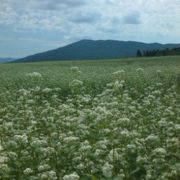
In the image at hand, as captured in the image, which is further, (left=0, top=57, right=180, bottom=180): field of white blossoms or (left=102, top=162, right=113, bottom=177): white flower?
(left=0, top=57, right=180, bottom=180): field of white blossoms

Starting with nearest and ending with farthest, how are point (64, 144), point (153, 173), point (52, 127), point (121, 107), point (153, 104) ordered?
1. point (153, 173)
2. point (64, 144)
3. point (52, 127)
4. point (121, 107)
5. point (153, 104)

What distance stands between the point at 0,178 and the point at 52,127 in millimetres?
2343

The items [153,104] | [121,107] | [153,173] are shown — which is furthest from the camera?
[153,104]

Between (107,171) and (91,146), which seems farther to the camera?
(91,146)

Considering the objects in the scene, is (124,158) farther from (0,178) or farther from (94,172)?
(0,178)

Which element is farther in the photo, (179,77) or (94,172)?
(179,77)

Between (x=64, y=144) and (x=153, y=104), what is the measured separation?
3.71 meters

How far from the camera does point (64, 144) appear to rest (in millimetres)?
6184

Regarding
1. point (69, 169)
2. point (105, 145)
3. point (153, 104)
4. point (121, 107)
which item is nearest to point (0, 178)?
point (69, 169)

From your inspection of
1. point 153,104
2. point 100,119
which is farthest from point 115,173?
point 153,104

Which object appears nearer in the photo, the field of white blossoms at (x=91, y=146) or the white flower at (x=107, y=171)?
the white flower at (x=107, y=171)

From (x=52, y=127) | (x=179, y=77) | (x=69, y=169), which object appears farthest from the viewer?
(x=179, y=77)

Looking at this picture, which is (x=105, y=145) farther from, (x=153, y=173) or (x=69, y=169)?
(x=153, y=173)

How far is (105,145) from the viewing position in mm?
5875
